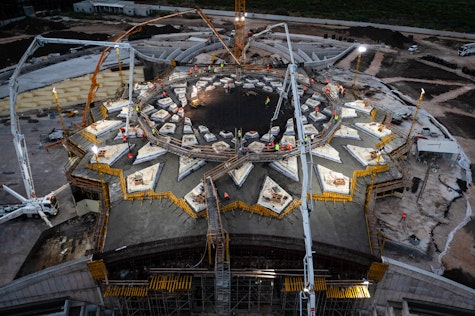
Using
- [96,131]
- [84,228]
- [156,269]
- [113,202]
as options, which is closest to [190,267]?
[156,269]

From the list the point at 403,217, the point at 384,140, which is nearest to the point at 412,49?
A: the point at 384,140

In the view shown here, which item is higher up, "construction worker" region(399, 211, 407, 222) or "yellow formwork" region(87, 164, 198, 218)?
"yellow formwork" region(87, 164, 198, 218)

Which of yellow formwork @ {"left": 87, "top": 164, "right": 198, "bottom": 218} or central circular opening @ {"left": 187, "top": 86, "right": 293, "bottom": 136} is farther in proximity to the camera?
central circular opening @ {"left": 187, "top": 86, "right": 293, "bottom": 136}

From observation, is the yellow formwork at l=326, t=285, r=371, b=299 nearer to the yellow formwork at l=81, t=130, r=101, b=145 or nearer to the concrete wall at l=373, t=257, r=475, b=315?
the concrete wall at l=373, t=257, r=475, b=315

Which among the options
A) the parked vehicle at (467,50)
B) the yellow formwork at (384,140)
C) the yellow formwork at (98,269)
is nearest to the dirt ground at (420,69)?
the parked vehicle at (467,50)

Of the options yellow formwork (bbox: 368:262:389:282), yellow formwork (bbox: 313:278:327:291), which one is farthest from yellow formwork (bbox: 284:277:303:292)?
yellow formwork (bbox: 368:262:389:282)

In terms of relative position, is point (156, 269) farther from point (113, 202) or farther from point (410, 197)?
point (410, 197)

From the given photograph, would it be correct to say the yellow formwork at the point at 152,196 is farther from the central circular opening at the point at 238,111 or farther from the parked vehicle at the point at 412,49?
the parked vehicle at the point at 412,49
